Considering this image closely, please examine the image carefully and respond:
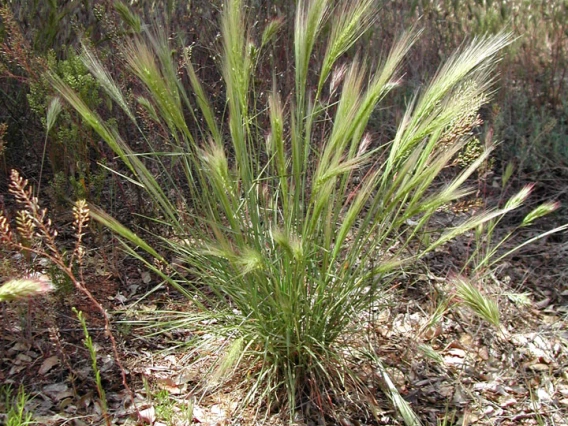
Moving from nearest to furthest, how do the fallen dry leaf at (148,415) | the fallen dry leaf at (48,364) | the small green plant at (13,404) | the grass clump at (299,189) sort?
the grass clump at (299,189) < the small green plant at (13,404) < the fallen dry leaf at (148,415) < the fallen dry leaf at (48,364)

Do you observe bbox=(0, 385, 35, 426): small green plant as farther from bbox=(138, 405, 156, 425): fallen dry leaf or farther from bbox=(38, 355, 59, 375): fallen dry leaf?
bbox=(138, 405, 156, 425): fallen dry leaf

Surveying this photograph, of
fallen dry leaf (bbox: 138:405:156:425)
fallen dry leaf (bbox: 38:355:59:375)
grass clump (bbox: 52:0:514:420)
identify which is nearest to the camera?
grass clump (bbox: 52:0:514:420)

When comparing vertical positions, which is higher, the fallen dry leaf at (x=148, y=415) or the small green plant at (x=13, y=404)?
the small green plant at (x=13, y=404)

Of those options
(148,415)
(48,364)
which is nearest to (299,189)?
(148,415)

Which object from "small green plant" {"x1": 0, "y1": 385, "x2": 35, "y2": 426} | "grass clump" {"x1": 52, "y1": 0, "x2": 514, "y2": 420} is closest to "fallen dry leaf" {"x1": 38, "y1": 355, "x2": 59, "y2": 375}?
"small green plant" {"x1": 0, "y1": 385, "x2": 35, "y2": 426}

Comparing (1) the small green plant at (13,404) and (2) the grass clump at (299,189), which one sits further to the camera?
(1) the small green plant at (13,404)

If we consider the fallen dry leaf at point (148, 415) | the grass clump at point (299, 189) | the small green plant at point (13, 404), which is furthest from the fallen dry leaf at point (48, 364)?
the grass clump at point (299, 189)

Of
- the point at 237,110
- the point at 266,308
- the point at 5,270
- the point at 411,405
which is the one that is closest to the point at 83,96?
the point at 5,270

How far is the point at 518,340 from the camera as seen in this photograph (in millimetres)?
3115

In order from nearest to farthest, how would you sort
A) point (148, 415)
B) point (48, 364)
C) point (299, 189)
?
point (299, 189) < point (148, 415) < point (48, 364)

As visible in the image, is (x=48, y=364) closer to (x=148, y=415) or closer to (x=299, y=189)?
(x=148, y=415)

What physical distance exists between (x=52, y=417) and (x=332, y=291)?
3.74ft

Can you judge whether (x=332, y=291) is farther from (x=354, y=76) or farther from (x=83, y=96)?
(x=83, y=96)

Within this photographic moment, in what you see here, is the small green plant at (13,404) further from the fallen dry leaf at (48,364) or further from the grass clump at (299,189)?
the grass clump at (299,189)
